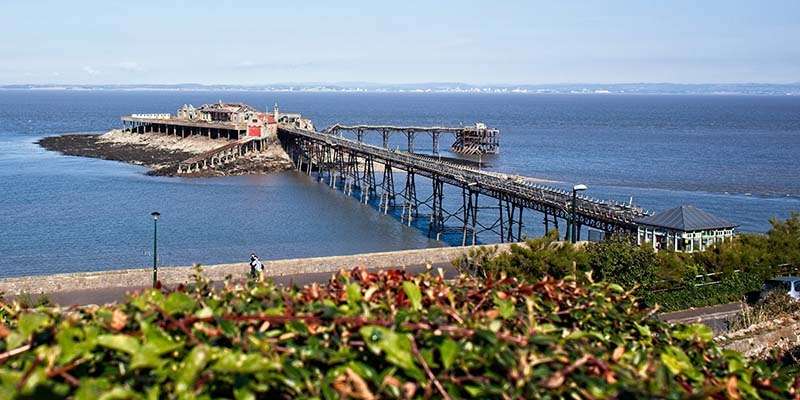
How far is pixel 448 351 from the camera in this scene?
5.11 metres

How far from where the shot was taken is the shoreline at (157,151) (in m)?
72.0

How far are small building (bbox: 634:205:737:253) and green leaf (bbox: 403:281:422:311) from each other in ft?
75.6

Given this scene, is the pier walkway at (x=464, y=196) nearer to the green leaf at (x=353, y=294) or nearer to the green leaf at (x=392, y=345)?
the green leaf at (x=353, y=294)

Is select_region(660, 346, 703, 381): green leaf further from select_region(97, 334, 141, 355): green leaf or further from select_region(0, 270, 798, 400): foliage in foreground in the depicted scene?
select_region(97, 334, 141, 355): green leaf

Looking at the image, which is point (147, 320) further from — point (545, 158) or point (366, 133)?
point (366, 133)

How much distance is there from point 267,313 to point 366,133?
116662 millimetres

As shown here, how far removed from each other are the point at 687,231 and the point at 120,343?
25470 millimetres

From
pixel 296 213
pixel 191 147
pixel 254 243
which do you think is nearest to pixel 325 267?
pixel 254 243

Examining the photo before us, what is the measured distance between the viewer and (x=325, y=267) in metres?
25.1

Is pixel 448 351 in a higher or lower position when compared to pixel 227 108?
higher

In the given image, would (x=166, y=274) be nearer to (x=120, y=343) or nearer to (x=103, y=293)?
(x=103, y=293)

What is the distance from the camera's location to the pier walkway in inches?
1348

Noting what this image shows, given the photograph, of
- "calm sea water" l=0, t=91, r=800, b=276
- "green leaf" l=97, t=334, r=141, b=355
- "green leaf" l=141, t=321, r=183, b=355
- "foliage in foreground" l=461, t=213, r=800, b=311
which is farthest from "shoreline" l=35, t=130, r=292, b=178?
"green leaf" l=97, t=334, r=141, b=355

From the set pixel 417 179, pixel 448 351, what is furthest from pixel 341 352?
pixel 417 179
